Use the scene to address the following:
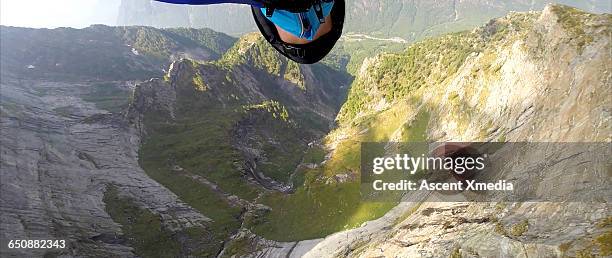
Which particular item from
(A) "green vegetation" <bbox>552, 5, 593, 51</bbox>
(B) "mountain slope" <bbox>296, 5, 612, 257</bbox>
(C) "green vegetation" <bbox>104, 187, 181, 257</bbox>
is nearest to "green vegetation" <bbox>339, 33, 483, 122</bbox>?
(B) "mountain slope" <bbox>296, 5, 612, 257</bbox>

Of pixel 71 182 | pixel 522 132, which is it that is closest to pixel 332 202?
pixel 522 132

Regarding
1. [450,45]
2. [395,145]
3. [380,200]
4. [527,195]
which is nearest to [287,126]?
[450,45]

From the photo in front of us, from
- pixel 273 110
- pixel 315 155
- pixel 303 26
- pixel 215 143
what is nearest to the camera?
pixel 303 26

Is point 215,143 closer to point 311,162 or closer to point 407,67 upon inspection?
point 311,162

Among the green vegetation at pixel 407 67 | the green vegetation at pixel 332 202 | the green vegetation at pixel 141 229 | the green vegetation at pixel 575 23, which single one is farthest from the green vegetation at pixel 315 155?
the green vegetation at pixel 575 23

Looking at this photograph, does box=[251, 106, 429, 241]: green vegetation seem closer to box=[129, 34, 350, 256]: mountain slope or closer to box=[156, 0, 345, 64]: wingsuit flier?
box=[129, 34, 350, 256]: mountain slope

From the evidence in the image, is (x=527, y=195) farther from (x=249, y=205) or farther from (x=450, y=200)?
(x=249, y=205)
